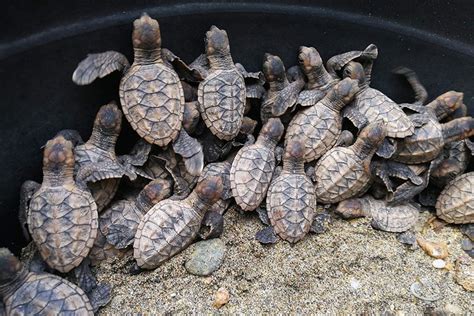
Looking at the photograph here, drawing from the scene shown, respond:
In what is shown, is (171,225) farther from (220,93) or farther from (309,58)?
(309,58)

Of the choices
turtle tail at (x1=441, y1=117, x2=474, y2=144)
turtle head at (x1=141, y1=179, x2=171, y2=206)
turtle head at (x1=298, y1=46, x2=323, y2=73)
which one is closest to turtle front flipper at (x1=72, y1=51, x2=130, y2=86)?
turtle head at (x1=141, y1=179, x2=171, y2=206)

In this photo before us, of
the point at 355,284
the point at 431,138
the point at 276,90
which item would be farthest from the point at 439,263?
the point at 276,90

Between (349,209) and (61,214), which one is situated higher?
(61,214)

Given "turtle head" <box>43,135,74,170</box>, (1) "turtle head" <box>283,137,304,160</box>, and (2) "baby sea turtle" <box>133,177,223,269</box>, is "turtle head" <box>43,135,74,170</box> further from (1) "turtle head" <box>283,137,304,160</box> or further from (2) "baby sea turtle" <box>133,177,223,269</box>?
(1) "turtle head" <box>283,137,304,160</box>

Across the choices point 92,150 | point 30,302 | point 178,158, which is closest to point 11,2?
point 92,150

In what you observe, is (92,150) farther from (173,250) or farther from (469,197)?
(469,197)
